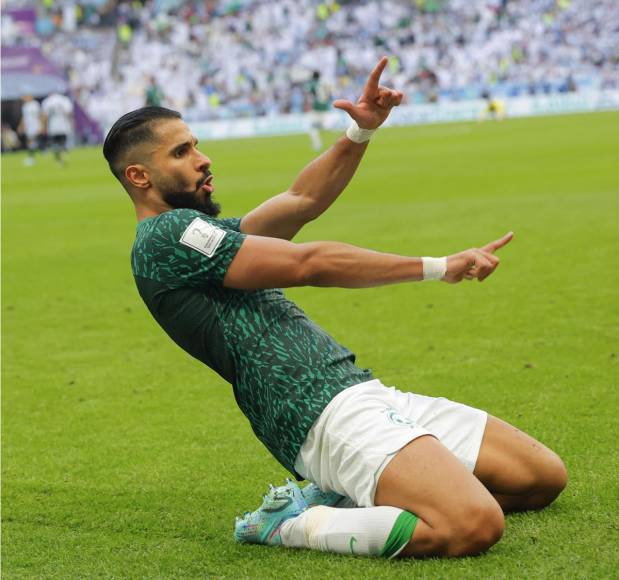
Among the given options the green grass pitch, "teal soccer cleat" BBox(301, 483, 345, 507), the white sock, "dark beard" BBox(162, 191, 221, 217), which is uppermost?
"dark beard" BBox(162, 191, 221, 217)

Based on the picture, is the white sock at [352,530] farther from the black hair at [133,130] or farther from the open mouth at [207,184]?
the black hair at [133,130]

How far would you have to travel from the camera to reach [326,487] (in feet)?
15.0

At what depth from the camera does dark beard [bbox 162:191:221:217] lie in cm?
469

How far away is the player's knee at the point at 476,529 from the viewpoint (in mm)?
4184

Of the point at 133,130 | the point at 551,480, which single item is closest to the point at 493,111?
the point at 551,480

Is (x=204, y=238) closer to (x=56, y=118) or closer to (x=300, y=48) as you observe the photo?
(x=56, y=118)

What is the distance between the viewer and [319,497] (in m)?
4.79

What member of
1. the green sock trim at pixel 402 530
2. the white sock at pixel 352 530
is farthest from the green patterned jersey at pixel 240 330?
the green sock trim at pixel 402 530

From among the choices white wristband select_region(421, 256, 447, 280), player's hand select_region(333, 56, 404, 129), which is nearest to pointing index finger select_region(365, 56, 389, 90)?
player's hand select_region(333, 56, 404, 129)

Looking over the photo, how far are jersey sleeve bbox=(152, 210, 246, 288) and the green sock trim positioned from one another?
1147mm

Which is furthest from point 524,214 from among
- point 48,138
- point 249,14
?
point 249,14

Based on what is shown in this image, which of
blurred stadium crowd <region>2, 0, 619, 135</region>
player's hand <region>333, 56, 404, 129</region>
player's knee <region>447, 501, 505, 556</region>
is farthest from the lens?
blurred stadium crowd <region>2, 0, 619, 135</region>

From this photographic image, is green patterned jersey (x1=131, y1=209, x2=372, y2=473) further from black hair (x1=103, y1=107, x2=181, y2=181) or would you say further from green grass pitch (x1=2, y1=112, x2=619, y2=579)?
green grass pitch (x1=2, y1=112, x2=619, y2=579)

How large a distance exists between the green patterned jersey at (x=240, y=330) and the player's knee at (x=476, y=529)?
2.30 feet
